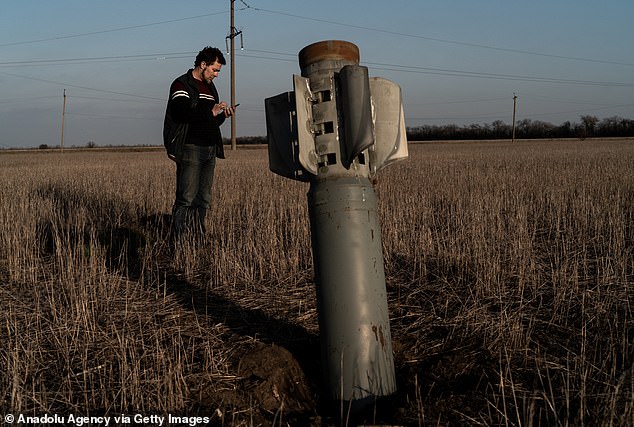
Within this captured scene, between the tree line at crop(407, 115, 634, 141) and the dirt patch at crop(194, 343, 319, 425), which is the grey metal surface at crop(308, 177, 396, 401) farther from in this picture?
the tree line at crop(407, 115, 634, 141)

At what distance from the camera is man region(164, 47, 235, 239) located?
474cm

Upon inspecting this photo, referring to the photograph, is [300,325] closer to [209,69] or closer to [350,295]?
[350,295]

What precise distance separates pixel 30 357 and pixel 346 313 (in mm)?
1573

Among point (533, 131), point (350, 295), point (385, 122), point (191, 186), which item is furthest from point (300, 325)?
point (533, 131)

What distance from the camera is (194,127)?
4.89m

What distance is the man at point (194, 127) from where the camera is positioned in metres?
4.74

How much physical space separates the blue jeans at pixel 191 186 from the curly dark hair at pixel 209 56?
2.72 feet

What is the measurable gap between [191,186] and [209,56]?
1.28 metres

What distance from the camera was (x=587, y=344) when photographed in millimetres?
2445

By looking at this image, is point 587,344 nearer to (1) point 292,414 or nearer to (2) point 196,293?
(1) point 292,414

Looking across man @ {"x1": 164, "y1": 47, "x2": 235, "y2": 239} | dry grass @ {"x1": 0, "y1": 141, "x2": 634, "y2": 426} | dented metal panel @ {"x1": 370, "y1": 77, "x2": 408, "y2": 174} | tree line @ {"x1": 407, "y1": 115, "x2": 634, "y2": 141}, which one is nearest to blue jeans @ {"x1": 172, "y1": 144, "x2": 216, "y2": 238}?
man @ {"x1": 164, "y1": 47, "x2": 235, "y2": 239}

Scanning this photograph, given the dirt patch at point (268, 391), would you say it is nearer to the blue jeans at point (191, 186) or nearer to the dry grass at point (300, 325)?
the dry grass at point (300, 325)

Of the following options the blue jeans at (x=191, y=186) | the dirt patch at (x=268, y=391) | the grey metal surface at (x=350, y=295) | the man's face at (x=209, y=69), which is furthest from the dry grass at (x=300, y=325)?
the man's face at (x=209, y=69)

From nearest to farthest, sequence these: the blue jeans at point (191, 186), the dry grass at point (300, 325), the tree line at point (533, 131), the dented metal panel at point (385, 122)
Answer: the dry grass at point (300, 325) → the dented metal panel at point (385, 122) → the blue jeans at point (191, 186) → the tree line at point (533, 131)
